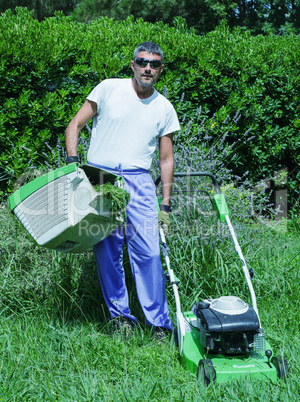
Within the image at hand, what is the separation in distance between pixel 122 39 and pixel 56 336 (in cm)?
344

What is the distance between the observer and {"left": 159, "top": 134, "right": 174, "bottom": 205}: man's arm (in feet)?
12.0

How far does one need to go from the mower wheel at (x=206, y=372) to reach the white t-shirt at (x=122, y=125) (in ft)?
4.61

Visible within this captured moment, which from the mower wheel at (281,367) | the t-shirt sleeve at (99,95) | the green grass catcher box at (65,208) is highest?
the t-shirt sleeve at (99,95)

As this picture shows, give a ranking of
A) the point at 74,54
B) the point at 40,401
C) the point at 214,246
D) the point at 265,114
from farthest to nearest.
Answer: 1. the point at 265,114
2. the point at 74,54
3. the point at 214,246
4. the point at 40,401

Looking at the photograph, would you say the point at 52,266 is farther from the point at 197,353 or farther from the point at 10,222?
the point at 197,353

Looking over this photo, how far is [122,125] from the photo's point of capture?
3.44 metres

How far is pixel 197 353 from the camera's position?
302 cm

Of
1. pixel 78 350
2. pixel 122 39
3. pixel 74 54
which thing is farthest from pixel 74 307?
pixel 122 39

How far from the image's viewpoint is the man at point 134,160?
3.44 meters

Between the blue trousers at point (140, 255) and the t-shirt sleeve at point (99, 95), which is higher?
the t-shirt sleeve at point (99, 95)

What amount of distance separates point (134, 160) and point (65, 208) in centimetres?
76

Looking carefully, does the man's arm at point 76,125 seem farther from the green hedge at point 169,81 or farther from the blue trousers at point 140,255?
the green hedge at point 169,81

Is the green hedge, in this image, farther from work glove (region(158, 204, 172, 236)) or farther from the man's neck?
work glove (region(158, 204, 172, 236))

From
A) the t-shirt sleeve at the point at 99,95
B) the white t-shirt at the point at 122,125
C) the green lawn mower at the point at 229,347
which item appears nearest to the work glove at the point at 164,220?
the white t-shirt at the point at 122,125
